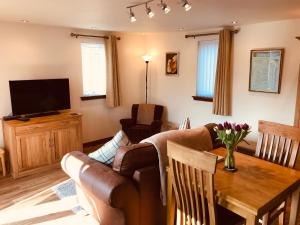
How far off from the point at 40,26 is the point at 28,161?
89.4 inches

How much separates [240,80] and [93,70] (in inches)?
114

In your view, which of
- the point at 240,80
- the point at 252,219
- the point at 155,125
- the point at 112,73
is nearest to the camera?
the point at 252,219

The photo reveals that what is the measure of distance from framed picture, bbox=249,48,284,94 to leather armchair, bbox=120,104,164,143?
1.97 meters

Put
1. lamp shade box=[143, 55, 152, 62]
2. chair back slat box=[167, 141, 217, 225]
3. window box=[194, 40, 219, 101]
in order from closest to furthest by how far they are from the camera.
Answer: chair back slat box=[167, 141, 217, 225], window box=[194, 40, 219, 101], lamp shade box=[143, 55, 152, 62]

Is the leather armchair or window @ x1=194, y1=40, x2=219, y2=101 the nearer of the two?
window @ x1=194, y1=40, x2=219, y2=101

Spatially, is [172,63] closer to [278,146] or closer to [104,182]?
[278,146]

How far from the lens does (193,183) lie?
1844 millimetres

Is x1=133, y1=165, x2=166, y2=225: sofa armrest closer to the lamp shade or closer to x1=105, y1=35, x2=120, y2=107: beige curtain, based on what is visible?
x1=105, y1=35, x2=120, y2=107: beige curtain

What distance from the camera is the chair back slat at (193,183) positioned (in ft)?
5.64

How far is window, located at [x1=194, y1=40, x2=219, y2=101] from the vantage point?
482 cm

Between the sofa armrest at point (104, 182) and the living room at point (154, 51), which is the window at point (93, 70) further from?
the sofa armrest at point (104, 182)

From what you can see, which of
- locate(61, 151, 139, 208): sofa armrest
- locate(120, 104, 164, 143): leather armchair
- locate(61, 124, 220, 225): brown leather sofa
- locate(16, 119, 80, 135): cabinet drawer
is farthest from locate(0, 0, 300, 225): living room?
locate(61, 124, 220, 225): brown leather sofa

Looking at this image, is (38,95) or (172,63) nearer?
(38,95)

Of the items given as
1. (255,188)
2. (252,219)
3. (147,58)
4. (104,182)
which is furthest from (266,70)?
(104,182)
